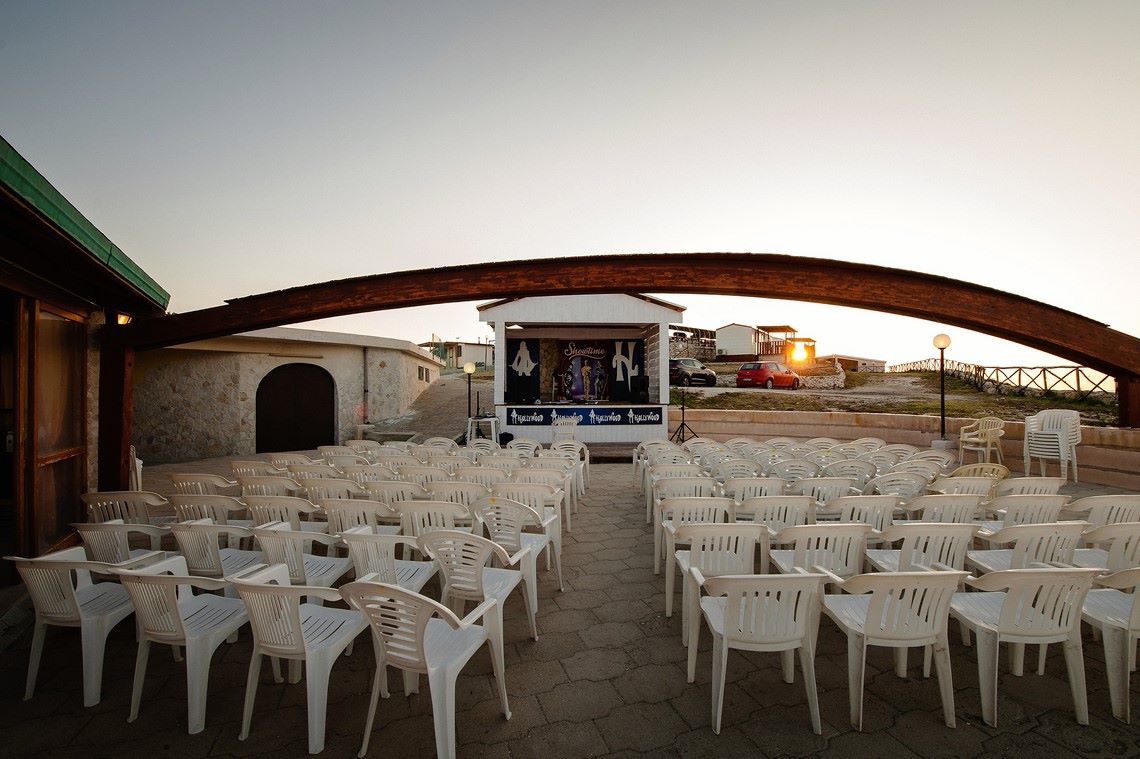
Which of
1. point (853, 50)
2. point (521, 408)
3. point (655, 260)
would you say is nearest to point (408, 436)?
point (521, 408)

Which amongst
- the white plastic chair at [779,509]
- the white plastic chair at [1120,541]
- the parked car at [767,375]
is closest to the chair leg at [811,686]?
the white plastic chair at [779,509]

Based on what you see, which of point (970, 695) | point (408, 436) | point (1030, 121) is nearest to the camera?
point (970, 695)

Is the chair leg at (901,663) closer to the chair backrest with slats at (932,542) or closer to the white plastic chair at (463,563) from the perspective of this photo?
the chair backrest with slats at (932,542)

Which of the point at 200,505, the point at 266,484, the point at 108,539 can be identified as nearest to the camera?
the point at 108,539

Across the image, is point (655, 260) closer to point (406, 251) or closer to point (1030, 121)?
point (1030, 121)

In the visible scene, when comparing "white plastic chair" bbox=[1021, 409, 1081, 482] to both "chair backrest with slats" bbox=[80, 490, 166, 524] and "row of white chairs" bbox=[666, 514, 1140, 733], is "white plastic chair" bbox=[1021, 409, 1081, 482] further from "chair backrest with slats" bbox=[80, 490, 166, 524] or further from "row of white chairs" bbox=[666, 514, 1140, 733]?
"chair backrest with slats" bbox=[80, 490, 166, 524]

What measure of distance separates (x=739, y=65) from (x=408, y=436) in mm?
12374

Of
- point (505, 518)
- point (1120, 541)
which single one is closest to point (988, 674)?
point (1120, 541)

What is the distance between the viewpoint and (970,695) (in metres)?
2.37

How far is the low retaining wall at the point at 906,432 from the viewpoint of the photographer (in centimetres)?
731

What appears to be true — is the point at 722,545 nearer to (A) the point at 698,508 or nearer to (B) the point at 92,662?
(A) the point at 698,508

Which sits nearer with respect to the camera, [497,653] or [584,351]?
[497,653]

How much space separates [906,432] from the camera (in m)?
11.5

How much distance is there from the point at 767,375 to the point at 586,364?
36.9 feet
